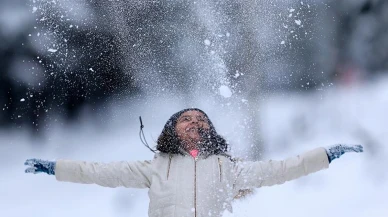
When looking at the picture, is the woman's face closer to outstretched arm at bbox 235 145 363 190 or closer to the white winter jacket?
the white winter jacket

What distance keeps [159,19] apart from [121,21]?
0.60m

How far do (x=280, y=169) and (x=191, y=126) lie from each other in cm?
81

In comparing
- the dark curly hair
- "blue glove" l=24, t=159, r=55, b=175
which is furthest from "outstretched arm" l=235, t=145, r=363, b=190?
"blue glove" l=24, t=159, r=55, b=175

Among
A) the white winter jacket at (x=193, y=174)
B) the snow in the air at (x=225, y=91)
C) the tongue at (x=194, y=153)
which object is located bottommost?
the white winter jacket at (x=193, y=174)

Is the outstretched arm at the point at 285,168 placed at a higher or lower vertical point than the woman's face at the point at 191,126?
lower

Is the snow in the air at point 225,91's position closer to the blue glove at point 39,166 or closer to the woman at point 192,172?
the woman at point 192,172

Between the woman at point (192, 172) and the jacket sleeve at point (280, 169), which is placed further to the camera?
the jacket sleeve at point (280, 169)

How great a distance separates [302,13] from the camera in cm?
762

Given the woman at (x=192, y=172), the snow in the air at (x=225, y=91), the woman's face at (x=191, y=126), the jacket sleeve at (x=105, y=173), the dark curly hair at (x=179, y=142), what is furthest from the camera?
the snow in the air at (x=225, y=91)

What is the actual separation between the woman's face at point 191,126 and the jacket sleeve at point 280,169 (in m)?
0.45

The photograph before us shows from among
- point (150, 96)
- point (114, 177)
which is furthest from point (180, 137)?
point (150, 96)

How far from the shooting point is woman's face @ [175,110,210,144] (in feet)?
12.9

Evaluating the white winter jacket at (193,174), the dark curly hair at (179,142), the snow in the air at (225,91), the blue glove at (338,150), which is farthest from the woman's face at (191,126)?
the snow in the air at (225,91)

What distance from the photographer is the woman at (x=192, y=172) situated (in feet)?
11.5
